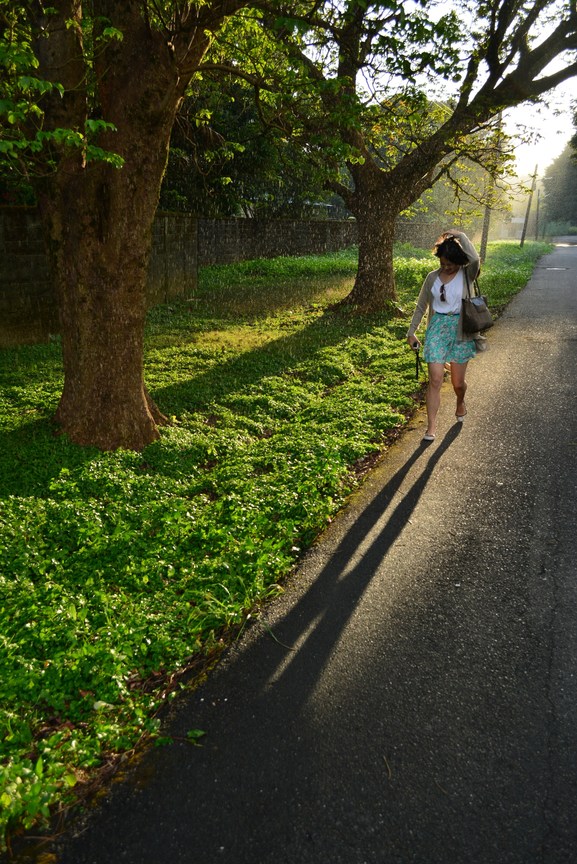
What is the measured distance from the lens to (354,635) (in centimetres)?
333

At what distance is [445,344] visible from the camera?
6.06m

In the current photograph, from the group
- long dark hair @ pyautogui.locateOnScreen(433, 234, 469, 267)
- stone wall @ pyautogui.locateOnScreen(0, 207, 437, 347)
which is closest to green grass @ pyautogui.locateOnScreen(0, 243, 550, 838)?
stone wall @ pyautogui.locateOnScreen(0, 207, 437, 347)

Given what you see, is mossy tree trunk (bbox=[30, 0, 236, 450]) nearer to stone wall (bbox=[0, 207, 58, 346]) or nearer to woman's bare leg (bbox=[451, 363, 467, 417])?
woman's bare leg (bbox=[451, 363, 467, 417])

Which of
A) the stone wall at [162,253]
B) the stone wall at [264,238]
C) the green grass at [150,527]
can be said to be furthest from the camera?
the stone wall at [264,238]

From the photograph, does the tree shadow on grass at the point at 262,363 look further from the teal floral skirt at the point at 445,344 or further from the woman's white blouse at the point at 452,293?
the woman's white blouse at the point at 452,293

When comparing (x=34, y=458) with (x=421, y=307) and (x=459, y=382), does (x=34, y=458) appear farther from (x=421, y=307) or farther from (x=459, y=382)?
(x=459, y=382)

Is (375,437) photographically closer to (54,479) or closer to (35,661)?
(54,479)

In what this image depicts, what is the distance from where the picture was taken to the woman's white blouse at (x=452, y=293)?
5926 millimetres

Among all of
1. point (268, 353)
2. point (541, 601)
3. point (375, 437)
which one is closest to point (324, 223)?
point (268, 353)

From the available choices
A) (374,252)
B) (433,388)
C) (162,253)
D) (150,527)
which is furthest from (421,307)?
(162,253)

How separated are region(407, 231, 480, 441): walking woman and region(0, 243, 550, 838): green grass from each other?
0.87 m

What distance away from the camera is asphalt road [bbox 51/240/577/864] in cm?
222

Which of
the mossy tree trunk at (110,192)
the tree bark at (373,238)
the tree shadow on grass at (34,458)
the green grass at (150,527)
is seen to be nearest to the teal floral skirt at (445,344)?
the green grass at (150,527)

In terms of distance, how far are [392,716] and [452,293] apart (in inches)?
173
